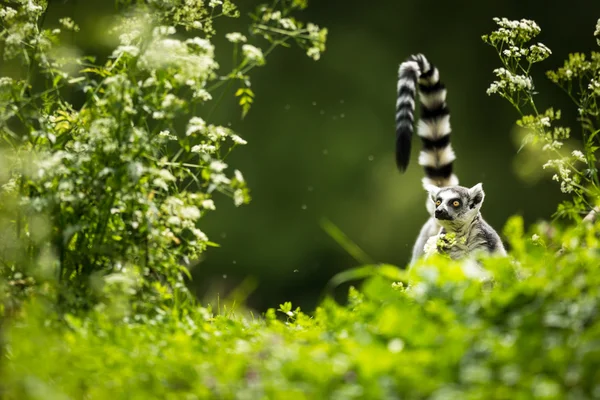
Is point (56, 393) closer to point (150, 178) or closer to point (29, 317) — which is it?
point (29, 317)

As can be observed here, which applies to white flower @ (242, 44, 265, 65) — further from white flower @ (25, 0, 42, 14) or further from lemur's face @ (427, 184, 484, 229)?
lemur's face @ (427, 184, 484, 229)

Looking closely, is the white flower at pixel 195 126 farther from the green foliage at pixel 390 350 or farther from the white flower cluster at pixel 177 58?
the green foliage at pixel 390 350

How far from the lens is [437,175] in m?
5.54

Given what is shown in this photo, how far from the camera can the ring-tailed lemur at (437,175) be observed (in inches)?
168

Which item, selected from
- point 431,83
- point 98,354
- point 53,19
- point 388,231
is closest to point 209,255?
point 388,231

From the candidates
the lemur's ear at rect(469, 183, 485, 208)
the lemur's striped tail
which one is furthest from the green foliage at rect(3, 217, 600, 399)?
the lemur's striped tail

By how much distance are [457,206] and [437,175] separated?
1186mm

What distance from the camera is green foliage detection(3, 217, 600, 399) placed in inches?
71.4

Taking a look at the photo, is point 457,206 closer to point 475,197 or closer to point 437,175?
point 475,197

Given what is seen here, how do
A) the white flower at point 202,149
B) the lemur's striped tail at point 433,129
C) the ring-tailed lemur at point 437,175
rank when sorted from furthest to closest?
the lemur's striped tail at point 433,129 < the ring-tailed lemur at point 437,175 < the white flower at point 202,149


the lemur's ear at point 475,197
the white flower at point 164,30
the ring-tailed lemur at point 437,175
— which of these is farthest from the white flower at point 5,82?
the lemur's ear at point 475,197

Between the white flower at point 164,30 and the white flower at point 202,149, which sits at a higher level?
the white flower at point 164,30

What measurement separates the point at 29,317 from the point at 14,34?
0.98 meters

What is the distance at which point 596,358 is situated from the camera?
6.01ft
